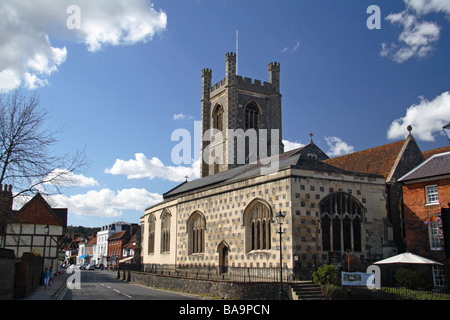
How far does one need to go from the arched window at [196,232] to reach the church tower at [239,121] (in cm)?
1996

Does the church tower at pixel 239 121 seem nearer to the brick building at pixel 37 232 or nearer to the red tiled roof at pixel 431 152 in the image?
the brick building at pixel 37 232

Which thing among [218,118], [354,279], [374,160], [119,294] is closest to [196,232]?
[119,294]

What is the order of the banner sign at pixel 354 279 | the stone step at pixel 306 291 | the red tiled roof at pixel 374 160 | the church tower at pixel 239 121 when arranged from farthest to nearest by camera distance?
the church tower at pixel 239 121 → the red tiled roof at pixel 374 160 → the banner sign at pixel 354 279 → the stone step at pixel 306 291

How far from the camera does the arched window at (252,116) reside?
61.4m

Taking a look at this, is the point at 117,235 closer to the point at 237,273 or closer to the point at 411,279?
the point at 237,273

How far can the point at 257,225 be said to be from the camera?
28.2m

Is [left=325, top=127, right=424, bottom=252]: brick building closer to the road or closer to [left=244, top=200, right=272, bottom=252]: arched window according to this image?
[left=244, top=200, right=272, bottom=252]: arched window

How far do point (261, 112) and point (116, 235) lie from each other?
49.0m

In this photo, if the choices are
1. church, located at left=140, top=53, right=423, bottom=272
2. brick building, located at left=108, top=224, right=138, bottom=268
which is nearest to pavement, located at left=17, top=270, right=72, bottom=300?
church, located at left=140, top=53, right=423, bottom=272

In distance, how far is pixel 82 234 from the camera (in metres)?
152

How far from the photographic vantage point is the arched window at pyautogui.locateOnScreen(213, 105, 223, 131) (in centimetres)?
6293

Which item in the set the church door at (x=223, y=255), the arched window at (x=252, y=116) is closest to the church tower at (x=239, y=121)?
the arched window at (x=252, y=116)
